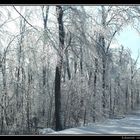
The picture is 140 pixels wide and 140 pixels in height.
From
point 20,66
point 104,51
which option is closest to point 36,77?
point 20,66

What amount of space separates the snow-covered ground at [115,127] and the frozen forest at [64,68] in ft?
0.15

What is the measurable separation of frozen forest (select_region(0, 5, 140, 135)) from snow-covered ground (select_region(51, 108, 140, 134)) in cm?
5

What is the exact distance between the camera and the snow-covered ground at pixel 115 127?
18.6 feet

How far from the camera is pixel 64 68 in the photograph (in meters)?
5.81

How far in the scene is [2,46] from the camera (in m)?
5.82

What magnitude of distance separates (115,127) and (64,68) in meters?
0.63

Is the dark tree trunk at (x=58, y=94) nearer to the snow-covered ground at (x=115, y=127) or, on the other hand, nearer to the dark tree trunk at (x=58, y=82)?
Result: the dark tree trunk at (x=58, y=82)

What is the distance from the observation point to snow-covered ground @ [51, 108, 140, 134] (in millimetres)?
5672

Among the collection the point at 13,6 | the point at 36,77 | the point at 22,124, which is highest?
the point at 13,6

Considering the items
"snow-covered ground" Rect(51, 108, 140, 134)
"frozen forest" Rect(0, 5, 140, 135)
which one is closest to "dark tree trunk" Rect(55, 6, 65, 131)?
"frozen forest" Rect(0, 5, 140, 135)

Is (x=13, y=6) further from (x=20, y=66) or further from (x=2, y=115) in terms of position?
(x=2, y=115)

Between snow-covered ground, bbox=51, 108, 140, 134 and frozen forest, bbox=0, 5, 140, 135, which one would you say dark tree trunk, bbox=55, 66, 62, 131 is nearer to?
frozen forest, bbox=0, 5, 140, 135

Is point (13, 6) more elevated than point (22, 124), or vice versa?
point (13, 6)

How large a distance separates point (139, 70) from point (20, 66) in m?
0.96
